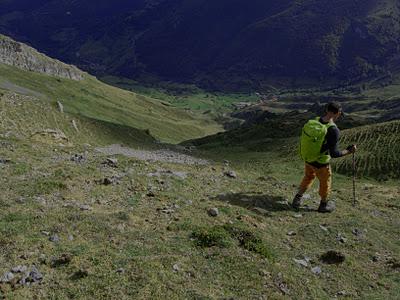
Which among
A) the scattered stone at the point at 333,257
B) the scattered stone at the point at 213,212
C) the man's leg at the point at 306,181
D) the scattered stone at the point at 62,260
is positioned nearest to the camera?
the scattered stone at the point at 62,260

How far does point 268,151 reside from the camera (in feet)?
227

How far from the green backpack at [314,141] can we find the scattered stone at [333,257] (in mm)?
4676

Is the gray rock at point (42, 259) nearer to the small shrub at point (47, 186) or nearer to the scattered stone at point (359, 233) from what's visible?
the small shrub at point (47, 186)

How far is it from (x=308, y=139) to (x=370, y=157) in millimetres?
35600

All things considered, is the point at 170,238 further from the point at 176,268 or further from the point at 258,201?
the point at 258,201

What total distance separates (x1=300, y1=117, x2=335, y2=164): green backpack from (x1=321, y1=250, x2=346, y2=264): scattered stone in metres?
4.68

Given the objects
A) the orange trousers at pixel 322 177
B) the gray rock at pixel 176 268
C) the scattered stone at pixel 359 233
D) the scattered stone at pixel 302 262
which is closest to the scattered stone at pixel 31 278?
the gray rock at pixel 176 268

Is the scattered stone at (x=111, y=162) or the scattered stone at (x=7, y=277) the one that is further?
the scattered stone at (x=111, y=162)

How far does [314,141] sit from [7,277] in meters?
12.3

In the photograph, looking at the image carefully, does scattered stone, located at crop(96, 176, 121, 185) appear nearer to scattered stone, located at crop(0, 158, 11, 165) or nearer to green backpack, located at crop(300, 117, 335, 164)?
scattered stone, located at crop(0, 158, 11, 165)

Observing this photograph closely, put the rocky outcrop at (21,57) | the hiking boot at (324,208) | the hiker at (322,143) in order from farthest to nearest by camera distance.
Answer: the rocky outcrop at (21,57) → the hiking boot at (324,208) → the hiker at (322,143)

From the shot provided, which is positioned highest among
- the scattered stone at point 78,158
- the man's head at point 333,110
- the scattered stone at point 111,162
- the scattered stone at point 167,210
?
the man's head at point 333,110

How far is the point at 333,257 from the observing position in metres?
15.5

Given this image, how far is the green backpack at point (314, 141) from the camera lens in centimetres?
1870
